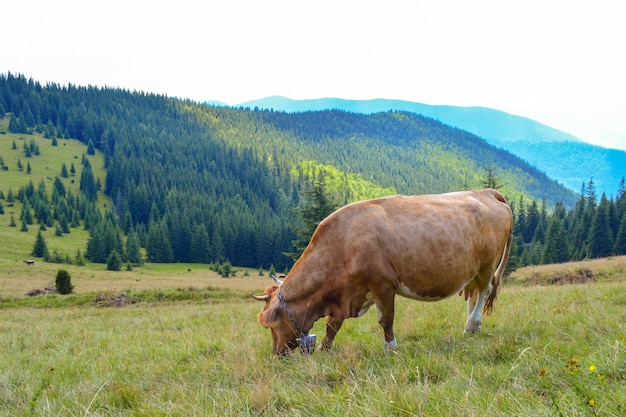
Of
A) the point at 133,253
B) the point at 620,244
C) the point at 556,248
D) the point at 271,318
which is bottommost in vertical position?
the point at 133,253

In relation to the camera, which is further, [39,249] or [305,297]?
[39,249]

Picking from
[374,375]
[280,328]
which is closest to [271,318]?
[280,328]

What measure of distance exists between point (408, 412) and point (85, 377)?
451 cm

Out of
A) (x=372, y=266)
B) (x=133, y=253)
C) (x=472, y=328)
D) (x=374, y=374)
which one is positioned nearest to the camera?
(x=374, y=374)

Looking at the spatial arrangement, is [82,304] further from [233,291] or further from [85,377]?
[85,377]

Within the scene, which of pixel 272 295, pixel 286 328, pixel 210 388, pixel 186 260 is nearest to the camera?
pixel 210 388

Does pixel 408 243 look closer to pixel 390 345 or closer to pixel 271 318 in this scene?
pixel 390 345

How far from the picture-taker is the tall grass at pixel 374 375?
2.95 meters

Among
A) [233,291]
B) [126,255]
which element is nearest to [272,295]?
[233,291]

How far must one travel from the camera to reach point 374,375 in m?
3.75

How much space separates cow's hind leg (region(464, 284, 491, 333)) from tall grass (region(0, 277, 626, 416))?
203 mm

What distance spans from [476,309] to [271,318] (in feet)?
11.4

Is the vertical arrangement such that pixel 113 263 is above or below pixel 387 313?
below

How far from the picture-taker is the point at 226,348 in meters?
6.04
